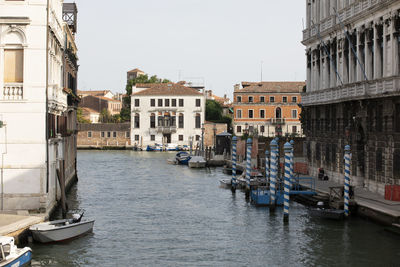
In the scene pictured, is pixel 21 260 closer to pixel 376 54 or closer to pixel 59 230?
pixel 59 230

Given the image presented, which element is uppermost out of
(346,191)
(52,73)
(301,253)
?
(52,73)

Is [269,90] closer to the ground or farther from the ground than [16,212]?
farther from the ground

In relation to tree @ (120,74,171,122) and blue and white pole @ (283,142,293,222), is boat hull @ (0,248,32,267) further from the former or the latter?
tree @ (120,74,171,122)

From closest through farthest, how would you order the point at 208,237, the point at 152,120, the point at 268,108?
the point at 208,237 → the point at 268,108 → the point at 152,120

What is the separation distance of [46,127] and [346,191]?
990cm

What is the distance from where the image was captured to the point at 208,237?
64.6 feet

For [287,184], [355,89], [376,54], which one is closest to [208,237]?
[287,184]

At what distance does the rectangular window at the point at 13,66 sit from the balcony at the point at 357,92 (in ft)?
40.3

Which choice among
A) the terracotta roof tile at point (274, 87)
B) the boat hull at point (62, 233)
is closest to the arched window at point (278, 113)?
the terracotta roof tile at point (274, 87)

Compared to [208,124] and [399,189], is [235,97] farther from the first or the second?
[399,189]

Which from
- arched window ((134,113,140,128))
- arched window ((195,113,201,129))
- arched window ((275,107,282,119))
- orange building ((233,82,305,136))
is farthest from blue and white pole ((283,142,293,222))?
arched window ((134,113,140,128))

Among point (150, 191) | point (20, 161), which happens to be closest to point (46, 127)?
point (20, 161)

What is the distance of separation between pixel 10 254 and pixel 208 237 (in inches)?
283

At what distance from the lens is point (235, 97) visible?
232 ft
